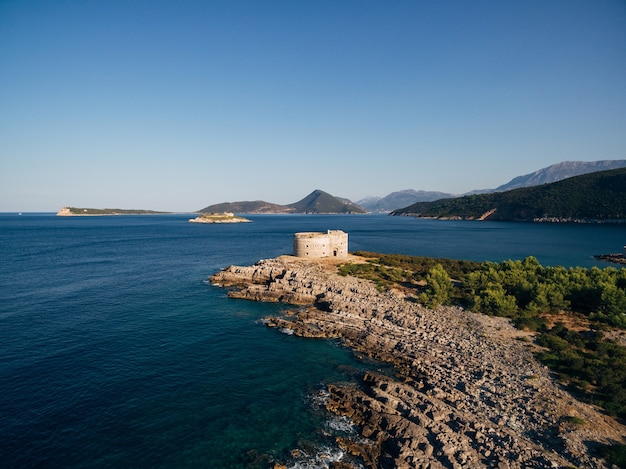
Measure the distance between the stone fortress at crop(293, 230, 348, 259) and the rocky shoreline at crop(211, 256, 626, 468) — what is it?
24.3 metres

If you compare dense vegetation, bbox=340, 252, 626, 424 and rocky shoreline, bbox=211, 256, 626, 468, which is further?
dense vegetation, bbox=340, 252, 626, 424

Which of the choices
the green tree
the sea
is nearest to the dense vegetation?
the green tree

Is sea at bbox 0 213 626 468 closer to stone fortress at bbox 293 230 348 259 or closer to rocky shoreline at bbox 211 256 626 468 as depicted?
rocky shoreline at bbox 211 256 626 468

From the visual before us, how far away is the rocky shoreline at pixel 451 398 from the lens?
18375 mm

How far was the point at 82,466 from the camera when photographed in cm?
1798

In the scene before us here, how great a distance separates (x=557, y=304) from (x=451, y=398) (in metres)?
26.3

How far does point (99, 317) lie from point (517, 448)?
44.1m

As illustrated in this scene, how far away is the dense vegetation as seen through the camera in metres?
25.5

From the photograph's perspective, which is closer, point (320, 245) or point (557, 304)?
point (557, 304)

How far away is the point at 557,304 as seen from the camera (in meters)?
39.6

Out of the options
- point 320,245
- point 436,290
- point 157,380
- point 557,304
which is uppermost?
point 320,245

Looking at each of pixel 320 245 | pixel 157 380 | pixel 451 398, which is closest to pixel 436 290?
pixel 451 398

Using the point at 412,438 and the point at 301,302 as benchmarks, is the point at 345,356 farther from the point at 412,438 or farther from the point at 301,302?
the point at 301,302

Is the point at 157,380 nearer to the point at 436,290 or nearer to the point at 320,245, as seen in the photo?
the point at 436,290
